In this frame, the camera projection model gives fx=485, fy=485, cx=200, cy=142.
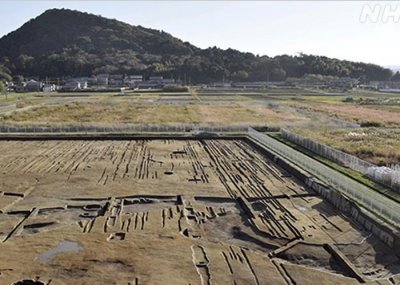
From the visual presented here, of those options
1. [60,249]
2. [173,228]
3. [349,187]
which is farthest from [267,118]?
[60,249]

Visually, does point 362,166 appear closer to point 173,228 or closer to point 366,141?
point 366,141

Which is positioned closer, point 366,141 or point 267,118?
point 366,141

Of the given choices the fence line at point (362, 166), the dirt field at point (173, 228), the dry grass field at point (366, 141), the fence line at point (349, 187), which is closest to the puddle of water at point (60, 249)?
the dirt field at point (173, 228)

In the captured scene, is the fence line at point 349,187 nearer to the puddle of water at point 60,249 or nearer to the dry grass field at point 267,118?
the dry grass field at point 267,118

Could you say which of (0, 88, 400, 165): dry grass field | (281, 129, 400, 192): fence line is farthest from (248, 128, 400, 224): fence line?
(0, 88, 400, 165): dry grass field

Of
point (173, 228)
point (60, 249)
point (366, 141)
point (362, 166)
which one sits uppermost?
point (362, 166)

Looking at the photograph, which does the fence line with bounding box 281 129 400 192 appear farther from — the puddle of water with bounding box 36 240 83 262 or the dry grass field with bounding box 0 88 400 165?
the puddle of water with bounding box 36 240 83 262
